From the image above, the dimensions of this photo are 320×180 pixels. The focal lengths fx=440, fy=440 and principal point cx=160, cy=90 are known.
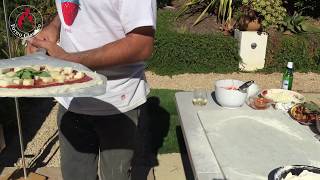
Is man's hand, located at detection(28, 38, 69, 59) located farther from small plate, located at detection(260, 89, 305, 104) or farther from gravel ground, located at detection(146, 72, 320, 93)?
gravel ground, located at detection(146, 72, 320, 93)

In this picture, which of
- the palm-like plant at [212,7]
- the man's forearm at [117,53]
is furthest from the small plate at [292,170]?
the palm-like plant at [212,7]

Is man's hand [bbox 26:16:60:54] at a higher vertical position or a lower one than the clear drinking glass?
Answer: higher

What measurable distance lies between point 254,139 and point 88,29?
1082mm

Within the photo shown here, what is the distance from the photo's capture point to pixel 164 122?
4.35 m

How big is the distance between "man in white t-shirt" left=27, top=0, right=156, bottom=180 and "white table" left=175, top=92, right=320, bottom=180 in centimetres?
33

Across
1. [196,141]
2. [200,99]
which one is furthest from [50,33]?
[200,99]

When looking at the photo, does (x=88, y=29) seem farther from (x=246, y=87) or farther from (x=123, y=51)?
(x=246, y=87)

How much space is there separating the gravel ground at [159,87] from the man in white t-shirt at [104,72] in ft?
5.05

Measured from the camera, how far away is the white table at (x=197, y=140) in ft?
6.87

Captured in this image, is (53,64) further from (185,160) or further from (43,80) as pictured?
(185,160)

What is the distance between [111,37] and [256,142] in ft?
3.21

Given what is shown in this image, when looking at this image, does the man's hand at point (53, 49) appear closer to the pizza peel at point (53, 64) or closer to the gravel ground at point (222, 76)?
the pizza peel at point (53, 64)

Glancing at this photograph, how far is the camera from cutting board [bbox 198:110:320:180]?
2.12m

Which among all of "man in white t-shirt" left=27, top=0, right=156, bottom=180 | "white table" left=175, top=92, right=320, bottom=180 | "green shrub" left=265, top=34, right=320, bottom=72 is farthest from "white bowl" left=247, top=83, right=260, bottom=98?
"green shrub" left=265, top=34, right=320, bottom=72
